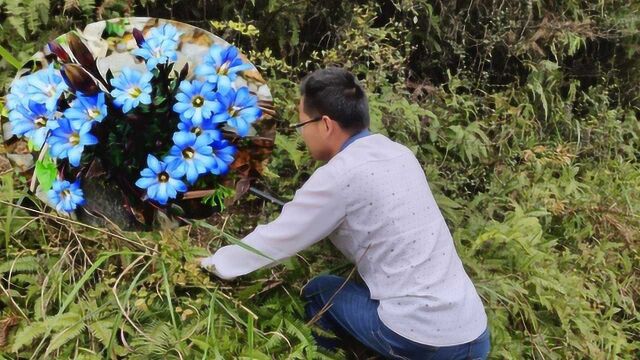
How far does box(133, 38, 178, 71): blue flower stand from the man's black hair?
1.93 feet

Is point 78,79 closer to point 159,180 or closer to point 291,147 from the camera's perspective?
point 159,180

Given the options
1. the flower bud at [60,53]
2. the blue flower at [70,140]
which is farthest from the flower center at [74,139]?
the flower bud at [60,53]

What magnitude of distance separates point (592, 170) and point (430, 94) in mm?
1545

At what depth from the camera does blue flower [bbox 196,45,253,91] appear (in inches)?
78.3

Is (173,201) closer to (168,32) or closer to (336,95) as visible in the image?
(168,32)

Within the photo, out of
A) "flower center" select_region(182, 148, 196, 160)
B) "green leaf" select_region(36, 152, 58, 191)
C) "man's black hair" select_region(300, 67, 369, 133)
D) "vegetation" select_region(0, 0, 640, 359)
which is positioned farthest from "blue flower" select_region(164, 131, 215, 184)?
"vegetation" select_region(0, 0, 640, 359)

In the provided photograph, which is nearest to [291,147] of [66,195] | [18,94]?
[66,195]

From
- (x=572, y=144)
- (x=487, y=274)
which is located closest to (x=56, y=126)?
(x=487, y=274)

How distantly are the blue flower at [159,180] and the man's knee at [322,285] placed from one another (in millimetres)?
987

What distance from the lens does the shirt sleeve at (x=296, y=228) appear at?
227 centimetres

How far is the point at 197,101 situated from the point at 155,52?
20 cm

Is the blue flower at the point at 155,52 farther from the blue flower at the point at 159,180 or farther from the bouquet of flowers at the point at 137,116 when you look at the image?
the blue flower at the point at 159,180

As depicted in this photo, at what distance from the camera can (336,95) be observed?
93.0 inches

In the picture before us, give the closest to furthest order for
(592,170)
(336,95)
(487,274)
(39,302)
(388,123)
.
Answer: (336,95), (39,302), (487,274), (388,123), (592,170)
